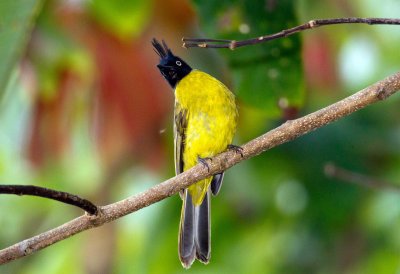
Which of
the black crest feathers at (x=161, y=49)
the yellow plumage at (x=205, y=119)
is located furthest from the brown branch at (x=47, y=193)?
the black crest feathers at (x=161, y=49)

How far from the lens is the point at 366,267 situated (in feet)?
14.9

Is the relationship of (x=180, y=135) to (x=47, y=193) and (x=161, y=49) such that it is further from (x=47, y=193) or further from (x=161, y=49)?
(x=47, y=193)

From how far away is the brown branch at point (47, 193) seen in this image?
1.87 metres

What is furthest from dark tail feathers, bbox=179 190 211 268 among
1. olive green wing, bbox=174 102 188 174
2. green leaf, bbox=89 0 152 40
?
green leaf, bbox=89 0 152 40

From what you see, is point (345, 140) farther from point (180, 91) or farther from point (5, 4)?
point (5, 4)

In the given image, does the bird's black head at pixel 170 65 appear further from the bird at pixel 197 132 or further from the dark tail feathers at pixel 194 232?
the dark tail feathers at pixel 194 232

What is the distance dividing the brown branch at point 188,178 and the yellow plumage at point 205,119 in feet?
3.80

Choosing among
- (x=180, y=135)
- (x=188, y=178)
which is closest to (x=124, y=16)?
(x=180, y=135)

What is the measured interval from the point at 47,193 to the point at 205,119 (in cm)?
174

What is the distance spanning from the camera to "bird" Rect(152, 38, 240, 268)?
3568 mm

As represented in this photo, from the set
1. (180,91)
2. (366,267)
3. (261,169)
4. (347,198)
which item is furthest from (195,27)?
(366,267)

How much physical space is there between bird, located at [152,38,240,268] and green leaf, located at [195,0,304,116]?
290mm

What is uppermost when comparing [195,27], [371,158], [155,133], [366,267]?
[195,27]

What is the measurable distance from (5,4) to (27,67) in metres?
1.19
